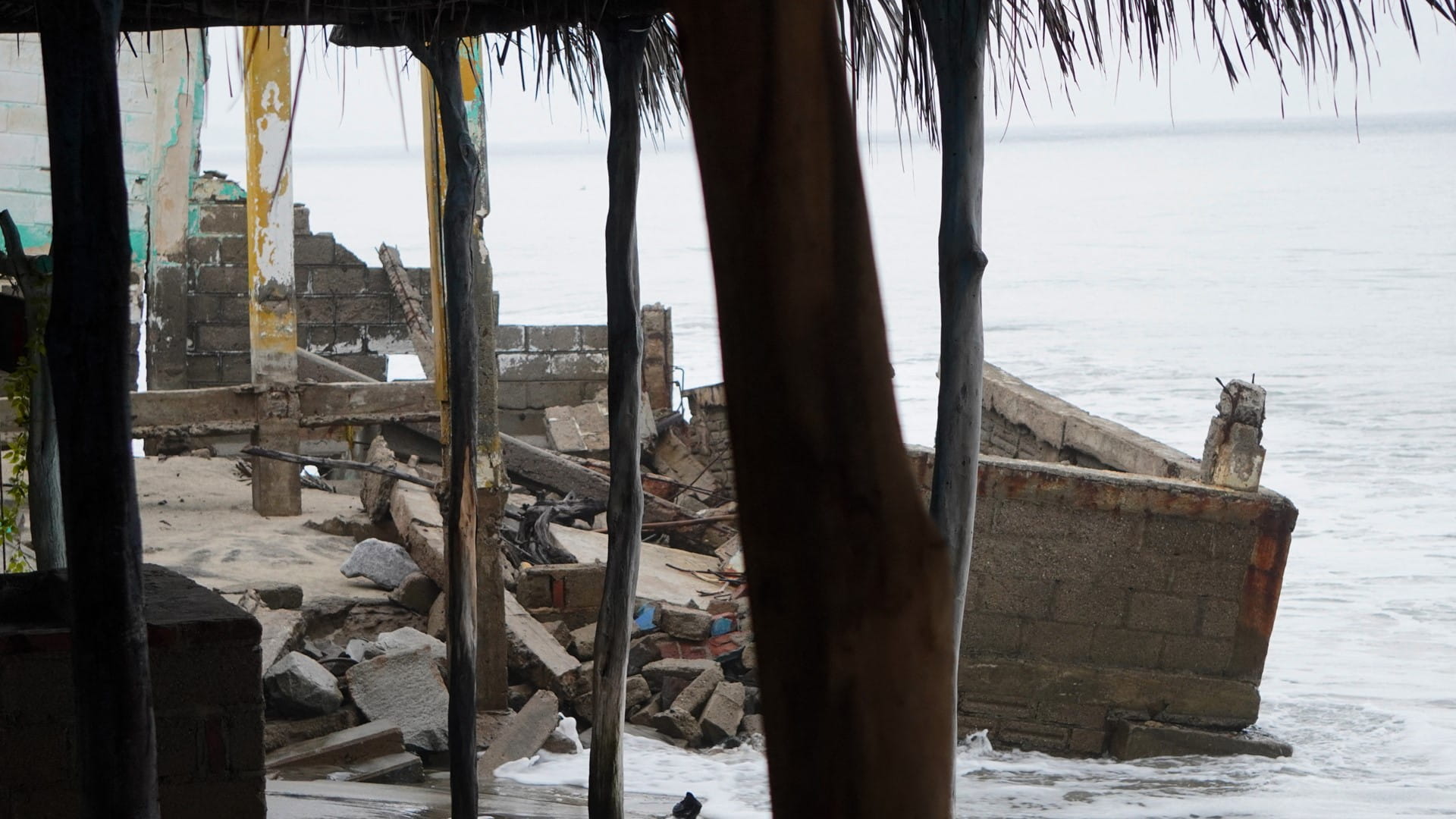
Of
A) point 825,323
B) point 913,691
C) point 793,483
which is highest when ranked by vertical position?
point 825,323

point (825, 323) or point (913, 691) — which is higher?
point (825, 323)

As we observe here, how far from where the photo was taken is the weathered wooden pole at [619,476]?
4.78m

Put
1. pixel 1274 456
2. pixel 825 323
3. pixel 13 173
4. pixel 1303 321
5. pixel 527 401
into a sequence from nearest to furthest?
1. pixel 825 323
2. pixel 13 173
3. pixel 527 401
4. pixel 1274 456
5. pixel 1303 321

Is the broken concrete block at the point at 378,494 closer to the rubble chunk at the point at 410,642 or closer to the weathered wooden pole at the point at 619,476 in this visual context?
the rubble chunk at the point at 410,642

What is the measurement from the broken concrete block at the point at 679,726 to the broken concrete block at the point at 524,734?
789 mm

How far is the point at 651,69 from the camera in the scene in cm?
531

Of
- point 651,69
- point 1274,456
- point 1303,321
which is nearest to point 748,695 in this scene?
point 651,69

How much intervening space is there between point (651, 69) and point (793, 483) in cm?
449

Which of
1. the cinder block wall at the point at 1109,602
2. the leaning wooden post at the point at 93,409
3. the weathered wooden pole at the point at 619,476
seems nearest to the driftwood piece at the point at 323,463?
the cinder block wall at the point at 1109,602

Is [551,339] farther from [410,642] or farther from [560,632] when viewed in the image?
[410,642]

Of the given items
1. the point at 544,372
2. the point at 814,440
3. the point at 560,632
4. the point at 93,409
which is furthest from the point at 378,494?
the point at 814,440

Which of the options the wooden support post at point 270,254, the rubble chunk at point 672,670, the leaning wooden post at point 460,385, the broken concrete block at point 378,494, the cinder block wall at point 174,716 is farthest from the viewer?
the broken concrete block at point 378,494

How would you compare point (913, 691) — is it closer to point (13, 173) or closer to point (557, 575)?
point (557, 575)

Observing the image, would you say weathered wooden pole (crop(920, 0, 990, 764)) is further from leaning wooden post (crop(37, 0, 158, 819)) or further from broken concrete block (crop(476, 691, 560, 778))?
broken concrete block (crop(476, 691, 560, 778))
